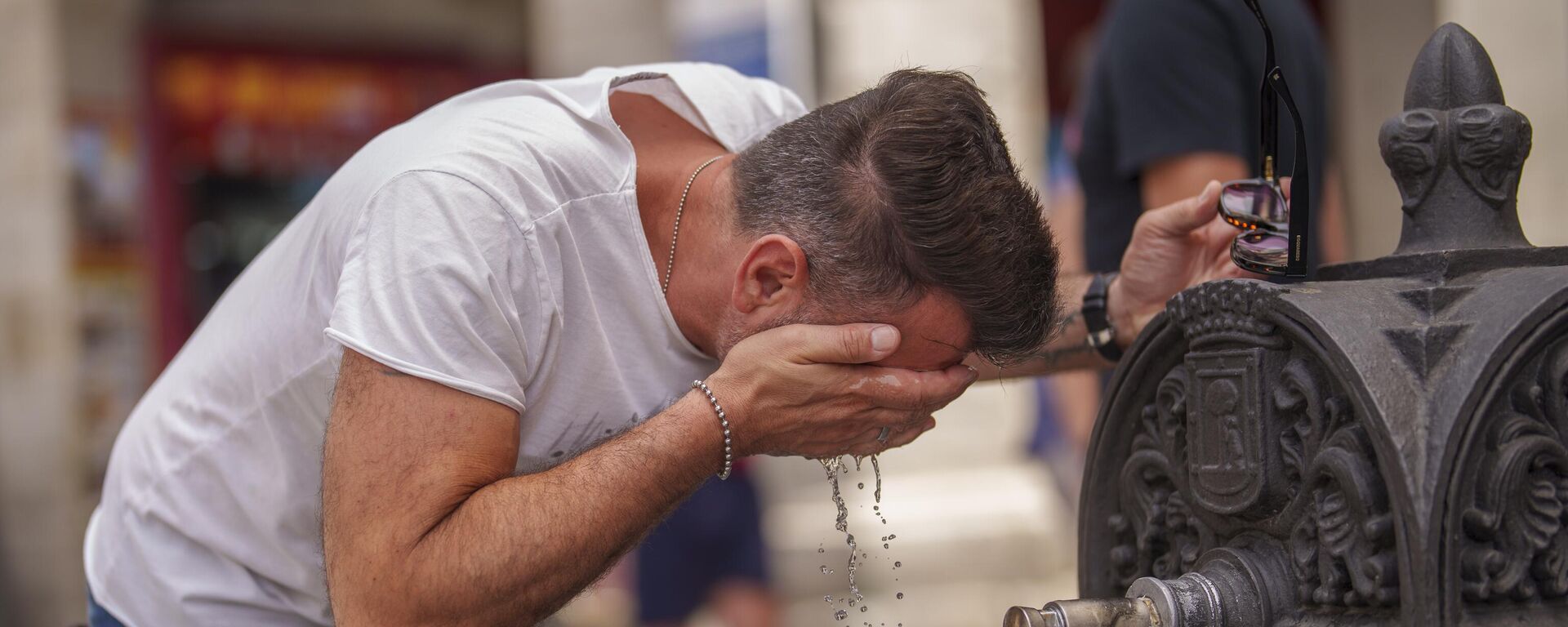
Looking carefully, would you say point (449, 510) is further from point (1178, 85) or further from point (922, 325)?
point (1178, 85)

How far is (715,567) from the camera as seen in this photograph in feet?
15.4

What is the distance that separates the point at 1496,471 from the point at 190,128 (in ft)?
25.4

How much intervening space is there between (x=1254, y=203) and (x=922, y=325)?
45 cm

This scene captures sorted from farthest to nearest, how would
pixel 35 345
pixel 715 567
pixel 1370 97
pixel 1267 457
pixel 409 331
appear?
pixel 35 345
pixel 1370 97
pixel 715 567
pixel 409 331
pixel 1267 457

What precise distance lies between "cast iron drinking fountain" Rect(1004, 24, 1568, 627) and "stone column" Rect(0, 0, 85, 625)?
231 inches

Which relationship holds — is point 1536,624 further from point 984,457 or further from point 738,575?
point 984,457

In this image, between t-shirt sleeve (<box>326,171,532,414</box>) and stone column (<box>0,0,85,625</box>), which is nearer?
t-shirt sleeve (<box>326,171,532,414</box>)

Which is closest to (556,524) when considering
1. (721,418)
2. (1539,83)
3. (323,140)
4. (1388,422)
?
(721,418)

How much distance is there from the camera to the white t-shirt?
1.62 meters

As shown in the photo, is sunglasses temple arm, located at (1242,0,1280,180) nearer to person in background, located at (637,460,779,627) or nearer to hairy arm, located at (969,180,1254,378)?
hairy arm, located at (969,180,1254,378)

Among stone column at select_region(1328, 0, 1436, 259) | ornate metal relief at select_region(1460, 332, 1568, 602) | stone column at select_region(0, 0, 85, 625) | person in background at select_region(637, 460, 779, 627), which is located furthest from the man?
stone column at select_region(0, 0, 85, 625)

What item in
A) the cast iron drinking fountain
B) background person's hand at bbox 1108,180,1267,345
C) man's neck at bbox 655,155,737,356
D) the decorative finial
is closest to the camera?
the cast iron drinking fountain

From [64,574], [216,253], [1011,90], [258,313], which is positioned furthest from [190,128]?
[258,313]

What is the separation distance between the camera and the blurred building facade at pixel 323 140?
5.27 m
